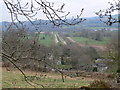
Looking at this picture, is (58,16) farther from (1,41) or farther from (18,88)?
(18,88)

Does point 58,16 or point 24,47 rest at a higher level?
point 58,16

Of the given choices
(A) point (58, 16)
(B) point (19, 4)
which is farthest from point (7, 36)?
(A) point (58, 16)

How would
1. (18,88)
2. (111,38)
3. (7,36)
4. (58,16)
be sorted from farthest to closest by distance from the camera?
1. (111,38)
2. (18,88)
3. (7,36)
4. (58,16)

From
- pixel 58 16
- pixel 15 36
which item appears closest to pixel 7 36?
pixel 15 36

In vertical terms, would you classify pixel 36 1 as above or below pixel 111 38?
above

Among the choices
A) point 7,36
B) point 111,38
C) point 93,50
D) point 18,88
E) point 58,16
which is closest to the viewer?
point 58,16

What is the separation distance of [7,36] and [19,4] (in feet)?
2.85

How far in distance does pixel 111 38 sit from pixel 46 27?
11.1 metres

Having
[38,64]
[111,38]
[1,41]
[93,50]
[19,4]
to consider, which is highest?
[19,4]

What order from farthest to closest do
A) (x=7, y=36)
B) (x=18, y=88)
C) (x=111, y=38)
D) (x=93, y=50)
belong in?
(x=93, y=50), (x=111, y=38), (x=18, y=88), (x=7, y=36)

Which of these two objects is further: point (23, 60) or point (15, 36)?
point (15, 36)

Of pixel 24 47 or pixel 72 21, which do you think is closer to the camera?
pixel 72 21

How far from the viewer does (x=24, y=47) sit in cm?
384

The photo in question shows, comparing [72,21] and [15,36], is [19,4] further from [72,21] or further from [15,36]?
[15,36]
